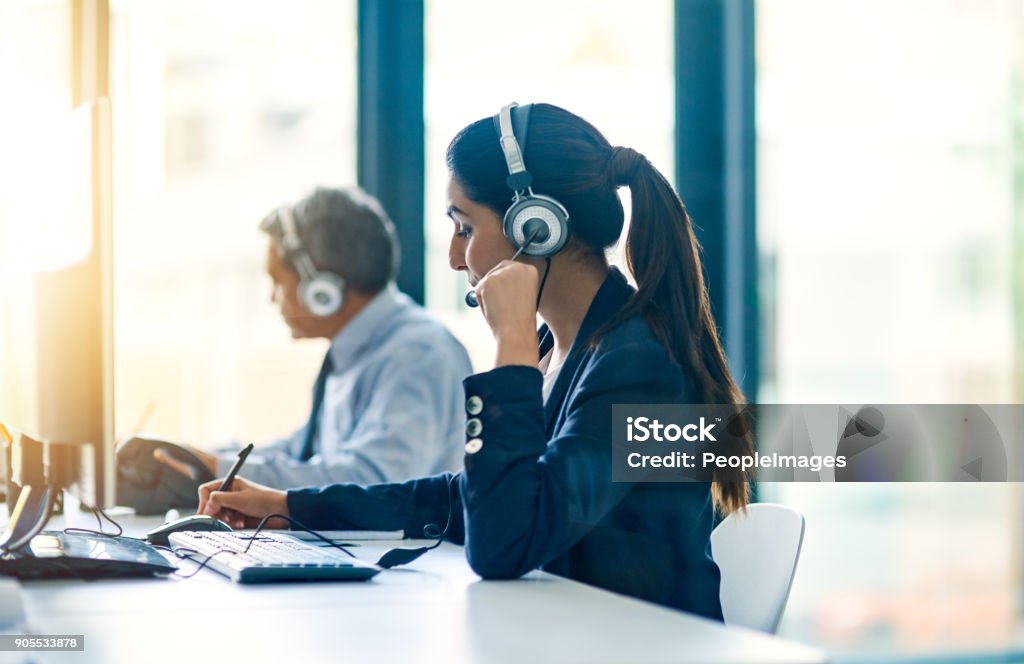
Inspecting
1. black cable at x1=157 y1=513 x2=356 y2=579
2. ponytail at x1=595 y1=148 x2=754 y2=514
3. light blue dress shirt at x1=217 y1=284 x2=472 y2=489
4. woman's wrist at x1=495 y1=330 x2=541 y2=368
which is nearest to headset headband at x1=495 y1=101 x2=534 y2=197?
ponytail at x1=595 y1=148 x2=754 y2=514

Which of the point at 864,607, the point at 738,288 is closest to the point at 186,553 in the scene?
the point at 738,288

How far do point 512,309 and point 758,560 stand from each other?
0.44 metres

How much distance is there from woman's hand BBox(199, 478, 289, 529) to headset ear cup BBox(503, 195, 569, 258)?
1.59 ft

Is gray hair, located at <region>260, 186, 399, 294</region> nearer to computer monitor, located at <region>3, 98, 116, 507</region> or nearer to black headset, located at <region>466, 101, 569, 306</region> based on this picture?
black headset, located at <region>466, 101, 569, 306</region>

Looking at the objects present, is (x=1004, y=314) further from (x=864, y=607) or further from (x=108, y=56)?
(x=108, y=56)

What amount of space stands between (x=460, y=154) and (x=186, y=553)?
0.62 metres

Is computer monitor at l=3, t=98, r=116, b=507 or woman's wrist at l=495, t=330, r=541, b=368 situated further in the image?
woman's wrist at l=495, t=330, r=541, b=368

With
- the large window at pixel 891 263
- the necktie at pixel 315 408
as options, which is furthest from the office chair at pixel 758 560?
the large window at pixel 891 263

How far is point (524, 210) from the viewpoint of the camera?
54.9 inches

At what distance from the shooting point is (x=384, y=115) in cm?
302

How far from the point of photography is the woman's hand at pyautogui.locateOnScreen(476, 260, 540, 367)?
4.02ft

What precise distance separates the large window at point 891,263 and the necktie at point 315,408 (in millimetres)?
1386

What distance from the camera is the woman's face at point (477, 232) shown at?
1.47m

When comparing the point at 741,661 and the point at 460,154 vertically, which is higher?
the point at 460,154
